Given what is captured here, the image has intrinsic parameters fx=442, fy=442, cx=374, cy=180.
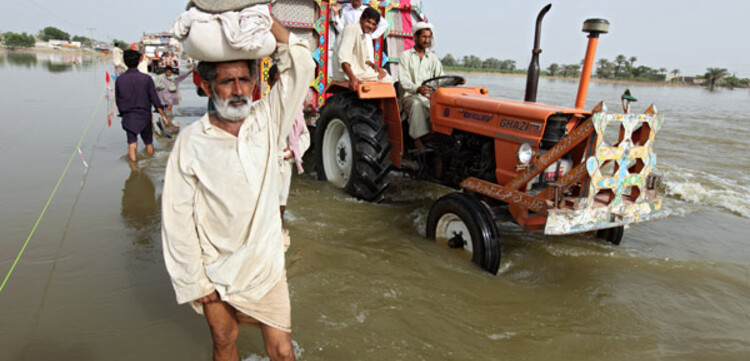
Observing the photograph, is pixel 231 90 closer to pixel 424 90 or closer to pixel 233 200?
pixel 233 200

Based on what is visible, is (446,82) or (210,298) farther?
(446,82)

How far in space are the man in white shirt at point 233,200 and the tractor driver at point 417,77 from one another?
2.91 m

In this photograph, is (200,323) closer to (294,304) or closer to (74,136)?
(294,304)

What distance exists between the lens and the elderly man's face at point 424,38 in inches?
183

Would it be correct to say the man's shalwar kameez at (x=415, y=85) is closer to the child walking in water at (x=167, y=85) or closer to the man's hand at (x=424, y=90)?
the man's hand at (x=424, y=90)

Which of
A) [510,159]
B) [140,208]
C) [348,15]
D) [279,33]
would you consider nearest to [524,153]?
[510,159]

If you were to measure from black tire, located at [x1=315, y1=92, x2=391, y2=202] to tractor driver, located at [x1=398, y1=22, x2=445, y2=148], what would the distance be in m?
0.33

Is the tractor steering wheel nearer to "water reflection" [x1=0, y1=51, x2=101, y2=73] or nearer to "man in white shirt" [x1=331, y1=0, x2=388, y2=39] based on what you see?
"man in white shirt" [x1=331, y1=0, x2=388, y2=39]

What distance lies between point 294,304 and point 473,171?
213cm

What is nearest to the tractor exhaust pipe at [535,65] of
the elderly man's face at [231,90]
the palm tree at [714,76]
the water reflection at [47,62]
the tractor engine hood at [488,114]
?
the tractor engine hood at [488,114]

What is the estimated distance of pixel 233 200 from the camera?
5.43 feet

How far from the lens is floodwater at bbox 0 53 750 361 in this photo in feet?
8.63

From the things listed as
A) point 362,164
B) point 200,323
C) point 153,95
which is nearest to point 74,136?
point 153,95

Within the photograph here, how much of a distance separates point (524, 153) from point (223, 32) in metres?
2.55
